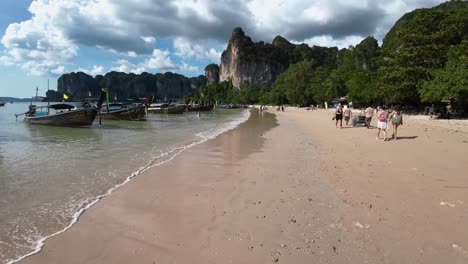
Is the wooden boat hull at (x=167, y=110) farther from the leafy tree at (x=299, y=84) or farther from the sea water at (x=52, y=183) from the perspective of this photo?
the sea water at (x=52, y=183)

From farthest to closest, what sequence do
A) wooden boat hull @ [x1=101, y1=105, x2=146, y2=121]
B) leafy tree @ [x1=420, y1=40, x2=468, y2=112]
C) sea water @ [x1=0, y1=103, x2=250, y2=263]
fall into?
wooden boat hull @ [x1=101, y1=105, x2=146, y2=121], leafy tree @ [x1=420, y1=40, x2=468, y2=112], sea water @ [x1=0, y1=103, x2=250, y2=263]

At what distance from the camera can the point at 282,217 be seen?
5.97 meters

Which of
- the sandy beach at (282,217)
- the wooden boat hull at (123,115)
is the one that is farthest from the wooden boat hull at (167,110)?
the sandy beach at (282,217)

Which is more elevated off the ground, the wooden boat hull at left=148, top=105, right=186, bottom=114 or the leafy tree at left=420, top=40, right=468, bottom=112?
the leafy tree at left=420, top=40, right=468, bottom=112

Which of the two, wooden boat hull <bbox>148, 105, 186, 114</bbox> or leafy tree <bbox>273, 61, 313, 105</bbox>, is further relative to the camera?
leafy tree <bbox>273, 61, 313, 105</bbox>

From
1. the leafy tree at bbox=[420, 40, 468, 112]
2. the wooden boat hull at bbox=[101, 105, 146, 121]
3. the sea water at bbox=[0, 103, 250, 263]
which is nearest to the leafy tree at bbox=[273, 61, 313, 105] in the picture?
the wooden boat hull at bbox=[101, 105, 146, 121]

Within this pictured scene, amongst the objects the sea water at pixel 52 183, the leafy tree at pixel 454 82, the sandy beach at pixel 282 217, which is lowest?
the sea water at pixel 52 183

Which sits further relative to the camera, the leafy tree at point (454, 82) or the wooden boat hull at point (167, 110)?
the wooden boat hull at point (167, 110)

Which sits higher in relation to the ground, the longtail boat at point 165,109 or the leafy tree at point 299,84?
the leafy tree at point 299,84

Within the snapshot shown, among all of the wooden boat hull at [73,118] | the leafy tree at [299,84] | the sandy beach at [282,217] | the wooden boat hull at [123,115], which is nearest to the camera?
the sandy beach at [282,217]

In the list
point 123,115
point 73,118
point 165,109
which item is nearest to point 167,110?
point 165,109

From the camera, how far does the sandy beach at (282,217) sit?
4625 mm

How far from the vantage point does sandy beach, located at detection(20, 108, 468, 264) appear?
15.2ft

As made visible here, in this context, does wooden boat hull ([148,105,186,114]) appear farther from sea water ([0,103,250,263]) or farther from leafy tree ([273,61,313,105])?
sea water ([0,103,250,263])
